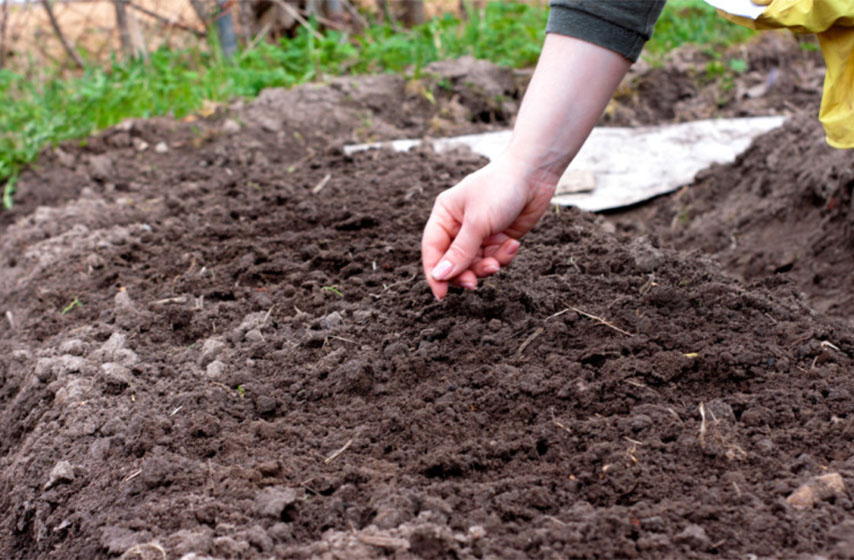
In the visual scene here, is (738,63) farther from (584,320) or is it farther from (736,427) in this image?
(736,427)

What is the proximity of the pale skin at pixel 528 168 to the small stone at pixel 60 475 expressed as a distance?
99cm

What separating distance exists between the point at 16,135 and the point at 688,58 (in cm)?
410

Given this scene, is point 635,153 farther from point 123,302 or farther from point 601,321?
point 123,302

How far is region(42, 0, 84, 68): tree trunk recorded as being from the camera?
566 centimetres

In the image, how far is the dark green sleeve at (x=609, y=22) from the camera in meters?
1.77

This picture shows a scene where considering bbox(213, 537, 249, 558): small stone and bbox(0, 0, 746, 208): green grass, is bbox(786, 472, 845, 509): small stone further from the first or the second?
bbox(0, 0, 746, 208): green grass

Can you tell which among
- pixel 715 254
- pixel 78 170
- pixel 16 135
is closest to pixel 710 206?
pixel 715 254

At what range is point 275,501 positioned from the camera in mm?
1688

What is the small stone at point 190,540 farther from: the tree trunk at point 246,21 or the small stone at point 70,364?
the tree trunk at point 246,21

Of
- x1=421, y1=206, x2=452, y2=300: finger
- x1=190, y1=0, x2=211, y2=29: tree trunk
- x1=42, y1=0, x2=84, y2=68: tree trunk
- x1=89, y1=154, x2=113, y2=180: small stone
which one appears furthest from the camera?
x1=190, y1=0, x2=211, y2=29: tree trunk

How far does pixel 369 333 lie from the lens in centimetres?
234

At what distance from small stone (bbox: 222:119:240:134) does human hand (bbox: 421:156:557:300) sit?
2.60 meters

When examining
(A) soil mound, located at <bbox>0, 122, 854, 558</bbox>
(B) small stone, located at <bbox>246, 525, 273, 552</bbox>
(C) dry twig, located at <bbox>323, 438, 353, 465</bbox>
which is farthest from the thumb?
(B) small stone, located at <bbox>246, 525, 273, 552</bbox>

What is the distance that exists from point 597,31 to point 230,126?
297 cm
